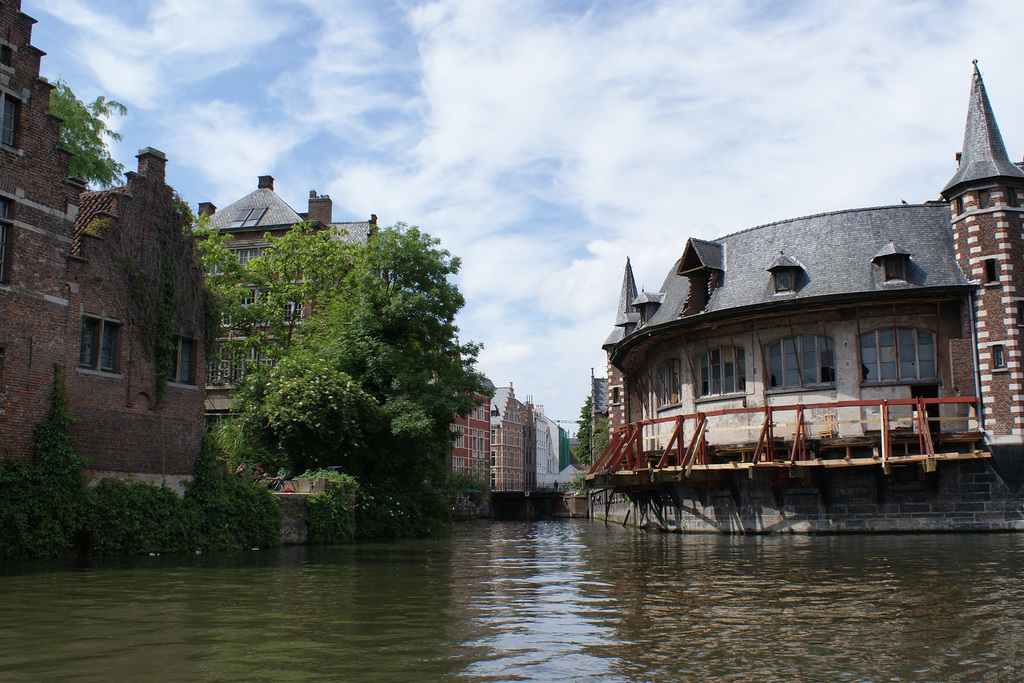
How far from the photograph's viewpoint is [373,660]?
7371 mm

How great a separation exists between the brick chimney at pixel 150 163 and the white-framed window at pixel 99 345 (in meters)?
4.52

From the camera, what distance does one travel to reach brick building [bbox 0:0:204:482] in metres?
20.2

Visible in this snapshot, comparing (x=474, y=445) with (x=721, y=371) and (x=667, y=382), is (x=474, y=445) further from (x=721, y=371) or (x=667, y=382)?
(x=721, y=371)

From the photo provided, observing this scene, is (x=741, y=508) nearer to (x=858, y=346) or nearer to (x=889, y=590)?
(x=858, y=346)

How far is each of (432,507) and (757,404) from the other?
1263 cm

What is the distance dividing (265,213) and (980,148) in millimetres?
40863

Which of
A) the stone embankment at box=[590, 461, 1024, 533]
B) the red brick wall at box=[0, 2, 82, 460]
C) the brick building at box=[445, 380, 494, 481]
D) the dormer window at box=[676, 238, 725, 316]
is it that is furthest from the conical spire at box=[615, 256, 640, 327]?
the brick building at box=[445, 380, 494, 481]

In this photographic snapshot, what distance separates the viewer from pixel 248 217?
56406 millimetres

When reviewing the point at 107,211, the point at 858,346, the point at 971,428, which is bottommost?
the point at 971,428

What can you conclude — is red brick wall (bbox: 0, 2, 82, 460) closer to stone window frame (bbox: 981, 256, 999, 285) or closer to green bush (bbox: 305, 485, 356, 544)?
green bush (bbox: 305, 485, 356, 544)

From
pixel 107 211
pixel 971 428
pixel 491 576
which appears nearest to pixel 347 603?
pixel 491 576

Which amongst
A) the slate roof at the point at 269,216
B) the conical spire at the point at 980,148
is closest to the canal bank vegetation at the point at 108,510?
the conical spire at the point at 980,148

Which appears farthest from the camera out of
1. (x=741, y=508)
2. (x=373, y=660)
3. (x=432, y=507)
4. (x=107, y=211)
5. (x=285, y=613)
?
A: (x=432, y=507)

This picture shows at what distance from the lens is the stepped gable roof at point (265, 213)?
180 feet
